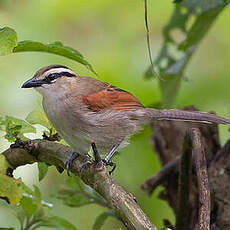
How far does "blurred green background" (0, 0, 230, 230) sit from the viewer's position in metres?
4.31

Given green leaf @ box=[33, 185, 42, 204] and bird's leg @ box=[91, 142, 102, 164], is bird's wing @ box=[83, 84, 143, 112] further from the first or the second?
bird's leg @ box=[91, 142, 102, 164]

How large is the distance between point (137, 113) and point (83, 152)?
2.21 ft

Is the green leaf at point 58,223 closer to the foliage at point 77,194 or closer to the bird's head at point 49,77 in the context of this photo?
the foliage at point 77,194

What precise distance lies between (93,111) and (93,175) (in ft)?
3.58

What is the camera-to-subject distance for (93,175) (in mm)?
2133

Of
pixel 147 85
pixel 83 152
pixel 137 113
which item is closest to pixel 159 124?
pixel 137 113

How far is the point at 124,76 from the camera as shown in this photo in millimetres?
4836

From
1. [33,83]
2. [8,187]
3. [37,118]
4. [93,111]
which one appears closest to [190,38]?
[93,111]

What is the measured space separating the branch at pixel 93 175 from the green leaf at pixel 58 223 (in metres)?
0.22

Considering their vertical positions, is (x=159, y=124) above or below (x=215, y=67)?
below

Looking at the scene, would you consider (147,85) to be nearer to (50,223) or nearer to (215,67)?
(215,67)

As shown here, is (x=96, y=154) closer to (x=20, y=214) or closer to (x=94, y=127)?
(x=20, y=214)

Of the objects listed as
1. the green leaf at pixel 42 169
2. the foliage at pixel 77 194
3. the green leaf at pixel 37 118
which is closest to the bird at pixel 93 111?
the foliage at pixel 77 194

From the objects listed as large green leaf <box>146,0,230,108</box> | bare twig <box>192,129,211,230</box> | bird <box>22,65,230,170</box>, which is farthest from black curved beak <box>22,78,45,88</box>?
bare twig <box>192,129,211,230</box>
